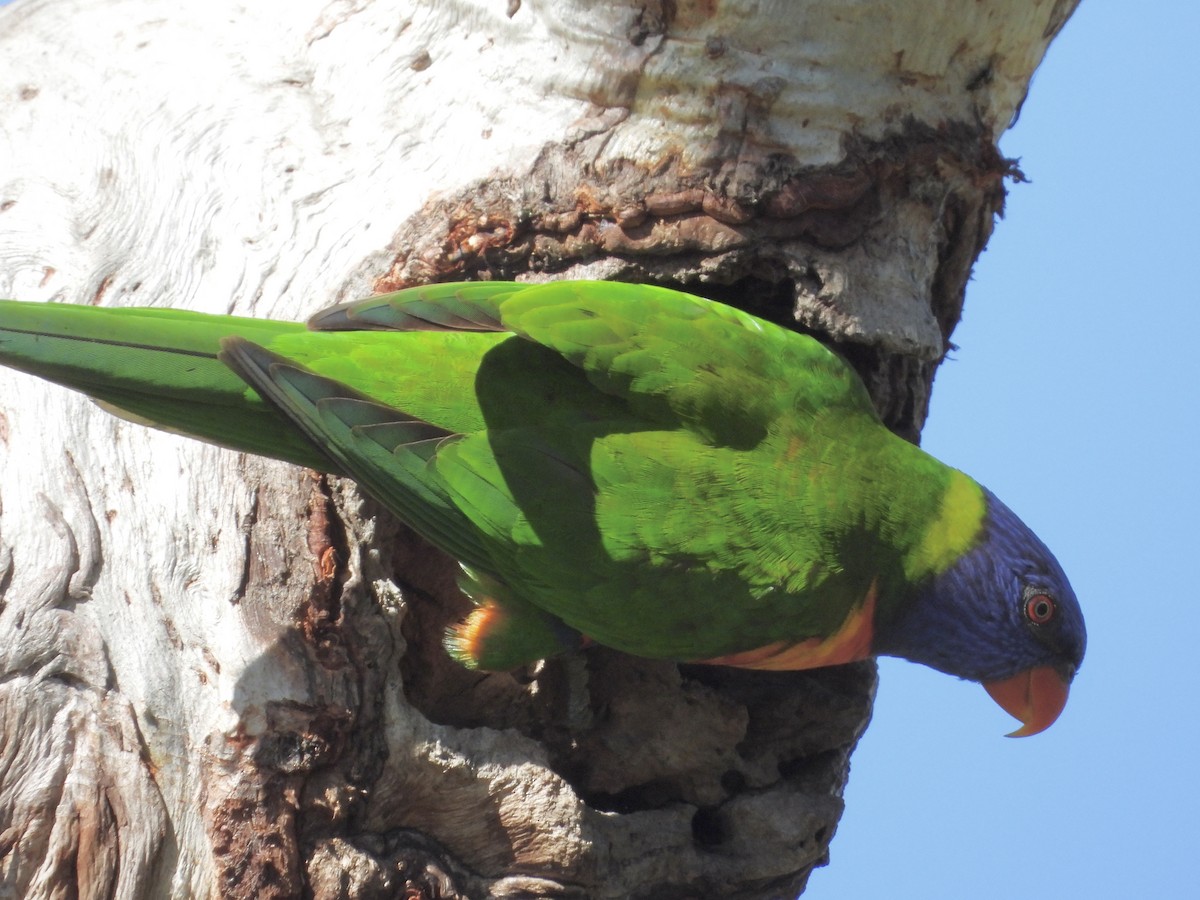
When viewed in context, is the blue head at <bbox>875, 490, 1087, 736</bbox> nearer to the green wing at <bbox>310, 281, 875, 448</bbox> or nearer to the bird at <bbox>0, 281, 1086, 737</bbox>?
the bird at <bbox>0, 281, 1086, 737</bbox>

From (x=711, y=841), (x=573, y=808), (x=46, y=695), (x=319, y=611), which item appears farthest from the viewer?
(x=711, y=841)

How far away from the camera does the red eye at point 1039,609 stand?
9.25 feet

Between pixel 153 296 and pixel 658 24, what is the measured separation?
1.47 m

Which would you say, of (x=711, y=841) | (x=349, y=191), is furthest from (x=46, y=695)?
(x=711, y=841)

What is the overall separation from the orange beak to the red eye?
170 millimetres

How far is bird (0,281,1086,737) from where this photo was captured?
2.32 metres

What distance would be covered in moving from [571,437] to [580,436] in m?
0.02

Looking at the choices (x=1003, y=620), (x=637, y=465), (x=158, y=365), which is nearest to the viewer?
(x=158, y=365)

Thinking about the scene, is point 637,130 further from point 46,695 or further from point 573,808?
point 46,695

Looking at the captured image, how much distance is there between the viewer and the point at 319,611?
8.18 feet

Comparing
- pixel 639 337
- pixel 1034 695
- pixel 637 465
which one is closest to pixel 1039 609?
pixel 1034 695

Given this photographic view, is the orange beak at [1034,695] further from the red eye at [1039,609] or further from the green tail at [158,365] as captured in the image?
the green tail at [158,365]

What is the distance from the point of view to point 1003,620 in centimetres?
282

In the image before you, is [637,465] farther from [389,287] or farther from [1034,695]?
[1034,695]
